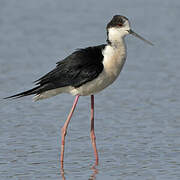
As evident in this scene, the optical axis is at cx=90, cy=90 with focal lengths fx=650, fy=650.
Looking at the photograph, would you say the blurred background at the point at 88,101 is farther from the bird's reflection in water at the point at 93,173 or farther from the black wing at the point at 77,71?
the black wing at the point at 77,71

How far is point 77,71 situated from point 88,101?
7.25 ft

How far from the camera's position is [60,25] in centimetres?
1398

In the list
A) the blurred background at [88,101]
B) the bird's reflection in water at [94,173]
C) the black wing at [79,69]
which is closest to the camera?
the bird's reflection in water at [94,173]

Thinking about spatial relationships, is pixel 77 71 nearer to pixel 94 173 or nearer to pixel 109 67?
pixel 109 67

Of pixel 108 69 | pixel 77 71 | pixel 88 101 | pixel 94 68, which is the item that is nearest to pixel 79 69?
pixel 77 71

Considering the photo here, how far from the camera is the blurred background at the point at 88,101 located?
717 cm

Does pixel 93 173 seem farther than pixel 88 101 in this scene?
No

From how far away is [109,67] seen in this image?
24.3ft

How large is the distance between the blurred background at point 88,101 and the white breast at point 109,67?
0.78 metres

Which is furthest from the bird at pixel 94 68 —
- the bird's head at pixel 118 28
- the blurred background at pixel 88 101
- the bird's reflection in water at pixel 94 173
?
the blurred background at pixel 88 101

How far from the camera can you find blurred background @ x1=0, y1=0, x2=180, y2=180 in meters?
7.17

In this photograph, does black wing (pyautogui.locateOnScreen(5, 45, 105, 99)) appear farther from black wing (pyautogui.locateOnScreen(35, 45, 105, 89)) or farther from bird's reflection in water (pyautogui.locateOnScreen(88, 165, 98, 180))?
bird's reflection in water (pyautogui.locateOnScreen(88, 165, 98, 180))

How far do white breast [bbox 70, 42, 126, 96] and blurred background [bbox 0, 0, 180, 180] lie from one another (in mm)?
780

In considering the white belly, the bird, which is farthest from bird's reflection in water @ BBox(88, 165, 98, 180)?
the white belly
